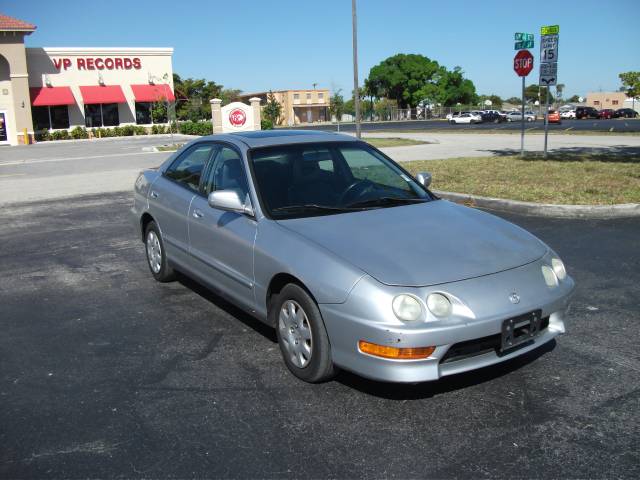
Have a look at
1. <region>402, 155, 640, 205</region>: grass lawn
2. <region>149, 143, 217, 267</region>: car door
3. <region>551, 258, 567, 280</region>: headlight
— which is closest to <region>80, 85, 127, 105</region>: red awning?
<region>402, 155, 640, 205</region>: grass lawn

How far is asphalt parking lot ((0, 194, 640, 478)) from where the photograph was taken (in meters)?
3.18

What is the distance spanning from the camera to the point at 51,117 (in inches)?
1833

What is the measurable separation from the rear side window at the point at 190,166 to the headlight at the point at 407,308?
2648 millimetres

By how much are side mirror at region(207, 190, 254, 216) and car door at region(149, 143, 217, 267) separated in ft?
3.09

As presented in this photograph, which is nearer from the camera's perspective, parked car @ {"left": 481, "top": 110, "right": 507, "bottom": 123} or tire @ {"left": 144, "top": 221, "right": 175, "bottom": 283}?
tire @ {"left": 144, "top": 221, "right": 175, "bottom": 283}

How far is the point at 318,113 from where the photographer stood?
10600 centimetres

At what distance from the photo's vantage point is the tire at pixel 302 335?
385 cm

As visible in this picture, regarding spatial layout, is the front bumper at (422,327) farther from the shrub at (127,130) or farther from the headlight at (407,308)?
the shrub at (127,130)

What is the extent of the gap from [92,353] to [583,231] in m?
6.46

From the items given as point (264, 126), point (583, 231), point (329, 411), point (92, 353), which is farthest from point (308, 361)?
point (264, 126)

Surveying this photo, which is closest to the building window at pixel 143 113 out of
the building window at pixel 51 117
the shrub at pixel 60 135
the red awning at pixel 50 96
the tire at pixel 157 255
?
the red awning at pixel 50 96

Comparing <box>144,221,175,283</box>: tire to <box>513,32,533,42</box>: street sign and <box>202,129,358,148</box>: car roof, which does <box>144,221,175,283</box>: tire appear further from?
<box>513,32,533,42</box>: street sign

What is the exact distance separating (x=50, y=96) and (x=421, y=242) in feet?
154

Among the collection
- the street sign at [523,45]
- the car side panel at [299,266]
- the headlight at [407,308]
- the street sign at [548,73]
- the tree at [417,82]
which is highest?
the tree at [417,82]
